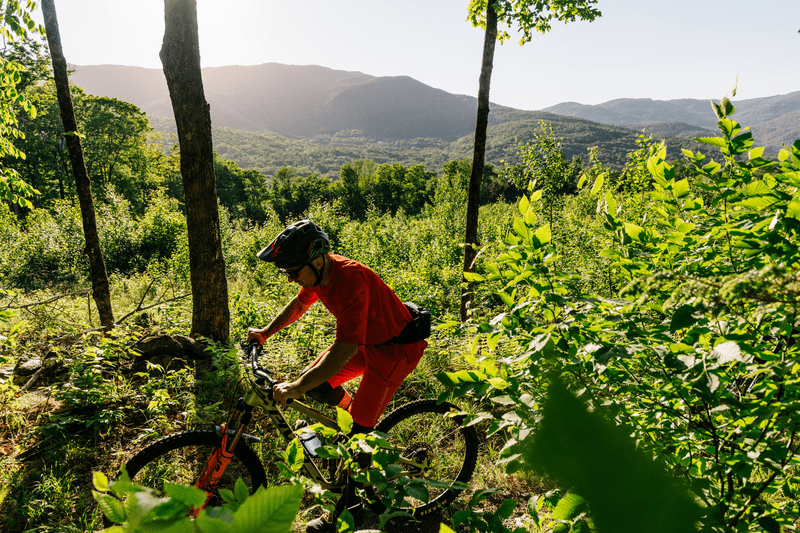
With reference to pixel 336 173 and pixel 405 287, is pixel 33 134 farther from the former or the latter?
pixel 336 173

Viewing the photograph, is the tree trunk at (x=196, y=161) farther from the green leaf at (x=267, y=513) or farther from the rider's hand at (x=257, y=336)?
the green leaf at (x=267, y=513)

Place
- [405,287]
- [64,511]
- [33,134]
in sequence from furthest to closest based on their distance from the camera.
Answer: [33,134]
[405,287]
[64,511]

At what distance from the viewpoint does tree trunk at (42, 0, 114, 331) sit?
5.07m

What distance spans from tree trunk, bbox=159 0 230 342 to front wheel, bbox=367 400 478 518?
3.15 meters

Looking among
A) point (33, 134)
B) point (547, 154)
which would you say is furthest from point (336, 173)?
point (547, 154)

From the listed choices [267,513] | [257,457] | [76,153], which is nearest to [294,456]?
[267,513]

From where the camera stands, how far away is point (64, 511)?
2947 mm

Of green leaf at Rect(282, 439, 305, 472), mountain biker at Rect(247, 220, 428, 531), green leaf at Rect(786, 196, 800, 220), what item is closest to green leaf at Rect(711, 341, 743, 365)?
green leaf at Rect(786, 196, 800, 220)

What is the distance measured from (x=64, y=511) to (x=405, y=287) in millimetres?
5955

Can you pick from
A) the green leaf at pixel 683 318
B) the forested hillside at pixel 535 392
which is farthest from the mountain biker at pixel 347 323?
the green leaf at pixel 683 318

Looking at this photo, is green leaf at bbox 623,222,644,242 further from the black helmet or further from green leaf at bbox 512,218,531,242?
the black helmet

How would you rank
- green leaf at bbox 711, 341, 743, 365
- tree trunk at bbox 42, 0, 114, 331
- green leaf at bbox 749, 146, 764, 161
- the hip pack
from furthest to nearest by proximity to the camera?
1. tree trunk at bbox 42, 0, 114, 331
2. the hip pack
3. green leaf at bbox 749, 146, 764, 161
4. green leaf at bbox 711, 341, 743, 365

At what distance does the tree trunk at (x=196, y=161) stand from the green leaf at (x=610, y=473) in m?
5.04

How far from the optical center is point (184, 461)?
3.30m
